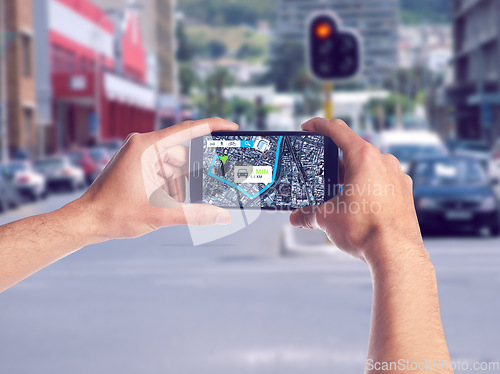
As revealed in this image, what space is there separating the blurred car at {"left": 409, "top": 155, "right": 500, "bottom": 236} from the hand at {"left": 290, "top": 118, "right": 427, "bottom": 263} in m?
11.8

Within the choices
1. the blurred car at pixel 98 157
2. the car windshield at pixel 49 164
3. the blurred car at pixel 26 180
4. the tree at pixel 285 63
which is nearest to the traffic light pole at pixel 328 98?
the blurred car at pixel 26 180

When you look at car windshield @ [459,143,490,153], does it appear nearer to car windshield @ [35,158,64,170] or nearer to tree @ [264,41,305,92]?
car windshield @ [35,158,64,170]

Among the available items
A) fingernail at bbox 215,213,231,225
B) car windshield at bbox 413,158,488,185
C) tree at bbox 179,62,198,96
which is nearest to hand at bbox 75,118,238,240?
fingernail at bbox 215,213,231,225

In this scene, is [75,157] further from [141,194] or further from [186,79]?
[186,79]

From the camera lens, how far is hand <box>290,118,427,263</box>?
159 centimetres

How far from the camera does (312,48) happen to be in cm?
927

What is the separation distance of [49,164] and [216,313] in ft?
73.1

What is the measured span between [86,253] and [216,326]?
6.53 metres

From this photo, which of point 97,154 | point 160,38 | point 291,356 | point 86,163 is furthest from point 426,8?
point 160,38

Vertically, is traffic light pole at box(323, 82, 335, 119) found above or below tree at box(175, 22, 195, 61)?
below

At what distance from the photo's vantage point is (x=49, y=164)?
96.7ft

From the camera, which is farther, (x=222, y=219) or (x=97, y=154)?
(x=97, y=154)

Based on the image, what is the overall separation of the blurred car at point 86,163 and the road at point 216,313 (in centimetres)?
1874

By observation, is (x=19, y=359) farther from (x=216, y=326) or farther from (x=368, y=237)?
(x=368, y=237)
